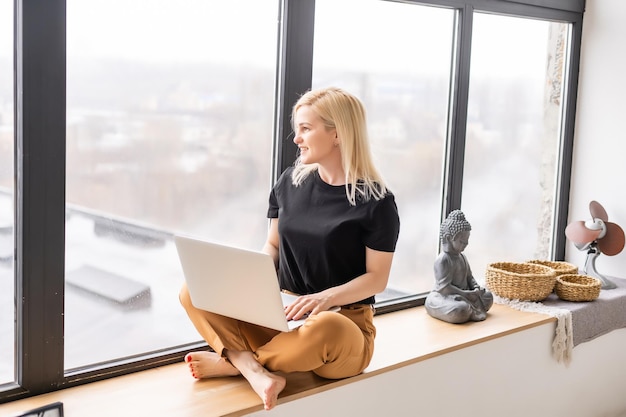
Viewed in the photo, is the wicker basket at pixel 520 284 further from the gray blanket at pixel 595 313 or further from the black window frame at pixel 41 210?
the black window frame at pixel 41 210

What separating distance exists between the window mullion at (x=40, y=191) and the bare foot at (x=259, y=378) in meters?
0.46

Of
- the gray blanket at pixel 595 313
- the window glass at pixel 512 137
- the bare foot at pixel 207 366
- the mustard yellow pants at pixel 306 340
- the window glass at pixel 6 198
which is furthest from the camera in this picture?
the window glass at pixel 512 137

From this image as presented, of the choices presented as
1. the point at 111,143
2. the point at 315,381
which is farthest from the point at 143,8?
the point at 315,381

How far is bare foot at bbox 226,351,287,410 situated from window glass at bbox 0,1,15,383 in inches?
22.1

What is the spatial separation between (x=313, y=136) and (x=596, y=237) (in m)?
1.65

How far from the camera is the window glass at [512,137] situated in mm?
3051

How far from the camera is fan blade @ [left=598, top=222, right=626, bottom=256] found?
10.2 feet

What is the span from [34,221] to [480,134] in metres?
1.90

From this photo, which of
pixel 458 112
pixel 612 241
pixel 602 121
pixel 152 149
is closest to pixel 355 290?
pixel 152 149

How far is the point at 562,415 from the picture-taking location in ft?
9.31

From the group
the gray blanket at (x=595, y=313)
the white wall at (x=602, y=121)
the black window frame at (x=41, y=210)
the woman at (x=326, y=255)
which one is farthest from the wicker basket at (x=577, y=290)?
the black window frame at (x=41, y=210)

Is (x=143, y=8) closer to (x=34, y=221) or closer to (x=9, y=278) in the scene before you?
(x=34, y=221)

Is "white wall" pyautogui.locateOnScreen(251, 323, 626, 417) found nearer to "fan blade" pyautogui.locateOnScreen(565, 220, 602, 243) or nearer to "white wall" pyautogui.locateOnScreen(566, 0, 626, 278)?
"fan blade" pyautogui.locateOnScreen(565, 220, 602, 243)

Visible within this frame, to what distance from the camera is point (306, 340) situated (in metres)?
1.86
